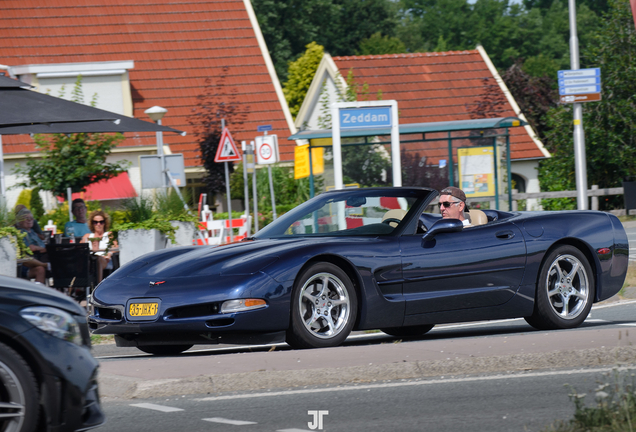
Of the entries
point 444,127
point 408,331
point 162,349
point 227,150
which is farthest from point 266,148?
point 162,349

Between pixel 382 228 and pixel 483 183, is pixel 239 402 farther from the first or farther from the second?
pixel 483 183

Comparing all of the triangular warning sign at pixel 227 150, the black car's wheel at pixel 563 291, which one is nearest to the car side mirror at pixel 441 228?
the black car's wheel at pixel 563 291

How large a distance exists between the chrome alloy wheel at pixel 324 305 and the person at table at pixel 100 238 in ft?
21.0

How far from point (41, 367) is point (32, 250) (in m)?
9.27

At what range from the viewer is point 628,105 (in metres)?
28.7

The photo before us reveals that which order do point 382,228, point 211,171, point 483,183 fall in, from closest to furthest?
point 382,228, point 483,183, point 211,171

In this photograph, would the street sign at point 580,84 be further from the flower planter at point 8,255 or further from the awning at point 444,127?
the flower planter at point 8,255

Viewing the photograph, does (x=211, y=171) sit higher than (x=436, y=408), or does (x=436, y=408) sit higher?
(x=211, y=171)

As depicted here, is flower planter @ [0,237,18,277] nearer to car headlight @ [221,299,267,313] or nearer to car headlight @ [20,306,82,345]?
car headlight @ [221,299,267,313]

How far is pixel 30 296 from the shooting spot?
4.29m

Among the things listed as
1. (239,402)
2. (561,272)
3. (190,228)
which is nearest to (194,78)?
(190,228)

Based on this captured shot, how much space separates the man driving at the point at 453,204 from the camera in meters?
8.70

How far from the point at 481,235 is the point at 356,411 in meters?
3.20

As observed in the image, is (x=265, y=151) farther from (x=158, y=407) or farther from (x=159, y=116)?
(x=158, y=407)
